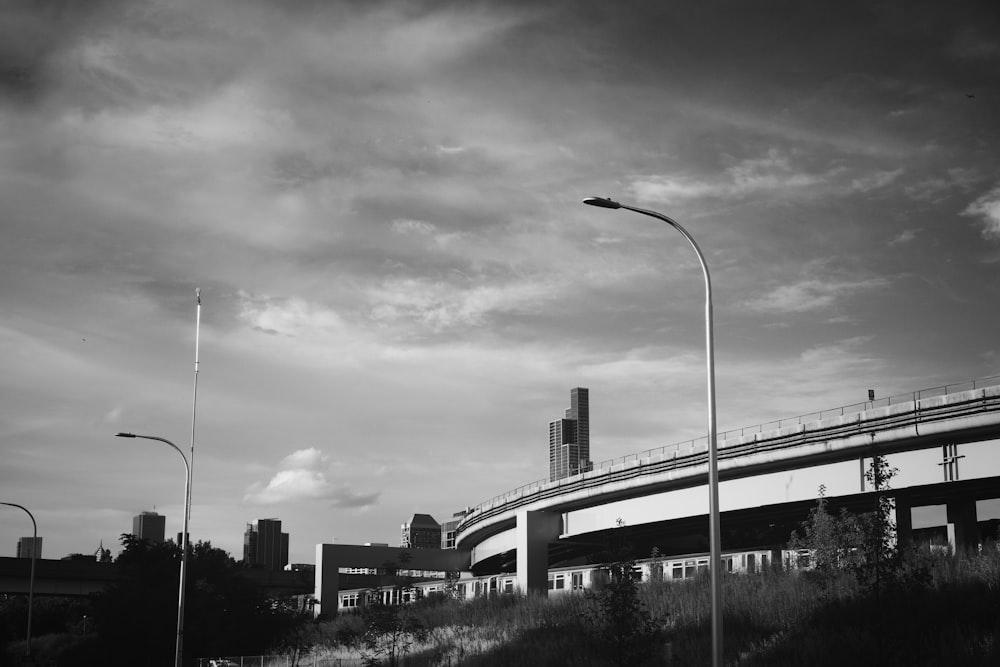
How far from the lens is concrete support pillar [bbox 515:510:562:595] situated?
66.4 metres

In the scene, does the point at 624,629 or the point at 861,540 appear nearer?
the point at 861,540

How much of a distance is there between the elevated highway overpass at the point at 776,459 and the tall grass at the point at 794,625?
21.8ft

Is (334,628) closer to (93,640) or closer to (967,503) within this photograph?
(93,640)

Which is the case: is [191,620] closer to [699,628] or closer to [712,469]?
[699,628]

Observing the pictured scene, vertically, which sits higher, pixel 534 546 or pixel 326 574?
pixel 534 546

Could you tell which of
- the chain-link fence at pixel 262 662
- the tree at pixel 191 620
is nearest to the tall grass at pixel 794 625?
the chain-link fence at pixel 262 662

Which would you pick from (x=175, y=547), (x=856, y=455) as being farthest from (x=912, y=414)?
(x=175, y=547)

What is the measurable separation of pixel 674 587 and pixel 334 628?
89.2 ft

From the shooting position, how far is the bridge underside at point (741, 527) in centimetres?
4540

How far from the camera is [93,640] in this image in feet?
195

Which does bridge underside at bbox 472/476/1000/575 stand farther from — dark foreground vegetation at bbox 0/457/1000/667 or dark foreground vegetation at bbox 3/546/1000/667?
dark foreground vegetation at bbox 0/457/1000/667

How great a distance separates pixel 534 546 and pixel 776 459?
2436 cm

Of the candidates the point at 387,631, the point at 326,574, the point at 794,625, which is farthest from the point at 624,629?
the point at 326,574

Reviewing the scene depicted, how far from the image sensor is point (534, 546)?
68312 mm
